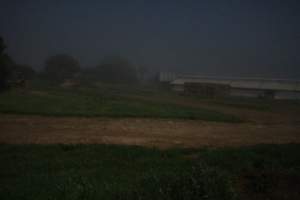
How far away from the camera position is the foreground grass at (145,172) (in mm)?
5732

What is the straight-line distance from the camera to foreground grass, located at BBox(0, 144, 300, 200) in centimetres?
573

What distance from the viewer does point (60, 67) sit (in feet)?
245

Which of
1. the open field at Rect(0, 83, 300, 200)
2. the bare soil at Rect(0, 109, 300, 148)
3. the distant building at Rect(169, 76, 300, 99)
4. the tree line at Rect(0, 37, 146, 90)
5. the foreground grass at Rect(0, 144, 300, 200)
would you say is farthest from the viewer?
the tree line at Rect(0, 37, 146, 90)

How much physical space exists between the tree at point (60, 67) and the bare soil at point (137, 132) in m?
58.2

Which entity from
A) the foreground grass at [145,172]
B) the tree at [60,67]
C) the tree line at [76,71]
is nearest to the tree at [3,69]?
the tree line at [76,71]

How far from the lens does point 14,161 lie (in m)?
8.95

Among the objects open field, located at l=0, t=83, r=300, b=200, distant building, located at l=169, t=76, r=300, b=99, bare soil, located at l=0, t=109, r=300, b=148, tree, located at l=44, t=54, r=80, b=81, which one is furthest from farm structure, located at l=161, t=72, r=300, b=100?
tree, located at l=44, t=54, r=80, b=81

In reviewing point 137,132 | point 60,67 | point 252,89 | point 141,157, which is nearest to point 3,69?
point 137,132

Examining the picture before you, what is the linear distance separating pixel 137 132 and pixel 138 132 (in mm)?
58

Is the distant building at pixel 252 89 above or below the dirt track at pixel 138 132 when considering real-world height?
below

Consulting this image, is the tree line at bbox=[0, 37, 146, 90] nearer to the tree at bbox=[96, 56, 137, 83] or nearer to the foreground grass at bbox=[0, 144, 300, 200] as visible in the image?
the tree at bbox=[96, 56, 137, 83]

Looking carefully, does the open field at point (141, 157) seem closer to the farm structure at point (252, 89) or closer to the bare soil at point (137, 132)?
the bare soil at point (137, 132)

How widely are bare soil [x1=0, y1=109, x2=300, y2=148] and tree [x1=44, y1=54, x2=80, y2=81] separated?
5816 cm

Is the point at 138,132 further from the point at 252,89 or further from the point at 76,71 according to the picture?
the point at 76,71
